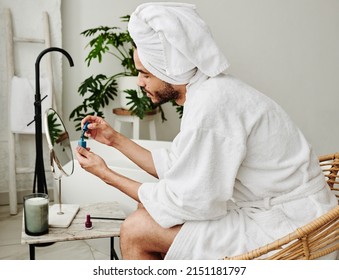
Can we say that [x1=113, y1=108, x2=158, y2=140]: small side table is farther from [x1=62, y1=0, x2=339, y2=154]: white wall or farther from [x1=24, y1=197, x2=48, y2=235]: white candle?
[x1=24, y1=197, x2=48, y2=235]: white candle

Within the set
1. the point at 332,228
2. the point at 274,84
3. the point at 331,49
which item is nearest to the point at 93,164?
the point at 332,228

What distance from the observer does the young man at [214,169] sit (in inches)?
48.6

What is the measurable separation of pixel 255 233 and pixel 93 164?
1.78ft

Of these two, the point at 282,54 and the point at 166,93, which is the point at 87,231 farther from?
the point at 282,54

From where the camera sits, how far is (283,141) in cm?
130

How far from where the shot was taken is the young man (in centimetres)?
123

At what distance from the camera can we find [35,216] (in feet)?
4.61

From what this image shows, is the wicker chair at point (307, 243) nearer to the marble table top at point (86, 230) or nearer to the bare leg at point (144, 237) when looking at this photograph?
the bare leg at point (144, 237)

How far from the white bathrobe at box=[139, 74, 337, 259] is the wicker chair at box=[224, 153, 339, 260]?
0.30ft

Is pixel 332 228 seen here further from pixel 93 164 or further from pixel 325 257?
pixel 93 164

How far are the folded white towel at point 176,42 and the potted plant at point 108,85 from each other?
1221 mm

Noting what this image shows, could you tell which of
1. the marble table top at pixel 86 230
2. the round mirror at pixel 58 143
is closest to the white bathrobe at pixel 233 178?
the marble table top at pixel 86 230

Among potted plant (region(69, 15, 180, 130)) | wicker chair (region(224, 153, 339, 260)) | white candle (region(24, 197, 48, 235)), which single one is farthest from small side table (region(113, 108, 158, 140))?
wicker chair (region(224, 153, 339, 260))

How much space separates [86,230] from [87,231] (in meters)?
0.01
